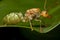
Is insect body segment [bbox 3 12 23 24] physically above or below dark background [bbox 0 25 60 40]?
above

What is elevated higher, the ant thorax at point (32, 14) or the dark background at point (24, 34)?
the ant thorax at point (32, 14)

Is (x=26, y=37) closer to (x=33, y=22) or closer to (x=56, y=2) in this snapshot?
(x=33, y=22)

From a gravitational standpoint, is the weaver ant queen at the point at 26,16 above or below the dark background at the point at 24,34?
above

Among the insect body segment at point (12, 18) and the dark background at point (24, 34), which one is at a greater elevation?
the insect body segment at point (12, 18)

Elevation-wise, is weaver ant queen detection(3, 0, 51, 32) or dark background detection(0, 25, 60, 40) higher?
weaver ant queen detection(3, 0, 51, 32)

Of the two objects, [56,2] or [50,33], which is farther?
[56,2]

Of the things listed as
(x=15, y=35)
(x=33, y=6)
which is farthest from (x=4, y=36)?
(x=33, y=6)

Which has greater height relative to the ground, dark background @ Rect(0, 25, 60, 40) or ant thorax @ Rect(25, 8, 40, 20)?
ant thorax @ Rect(25, 8, 40, 20)

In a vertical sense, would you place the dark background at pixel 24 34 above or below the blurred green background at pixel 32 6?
below
